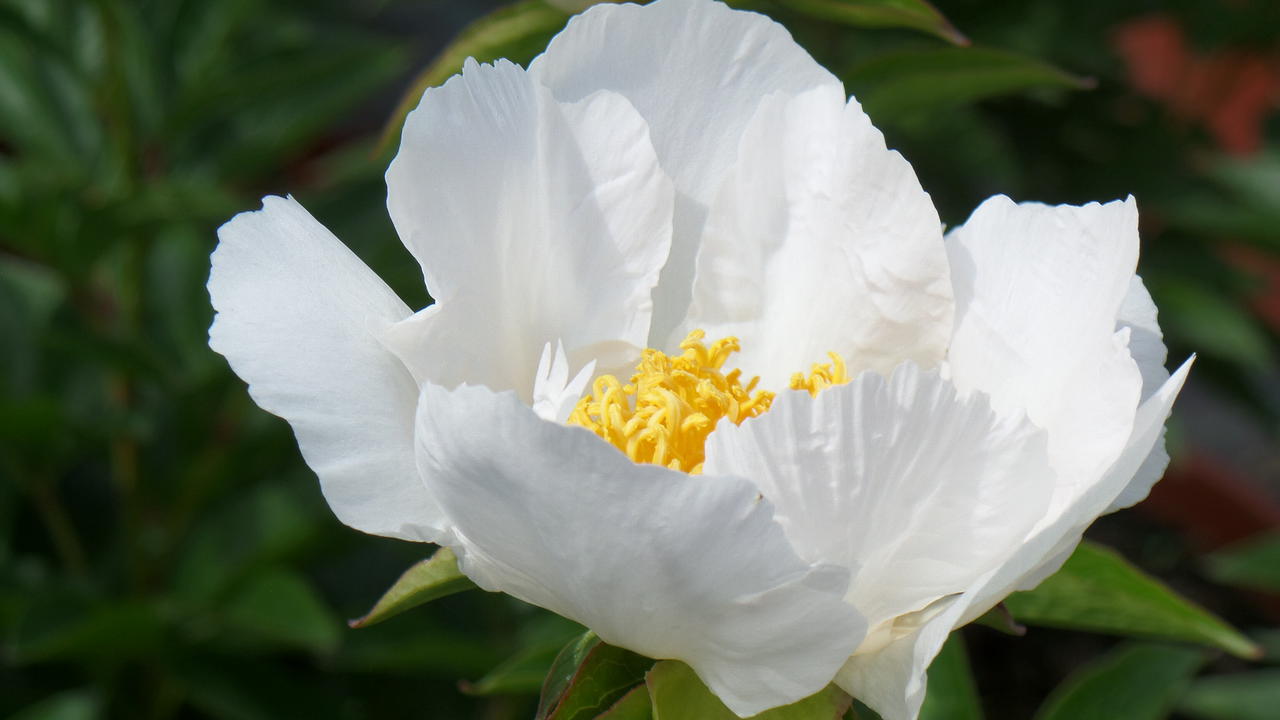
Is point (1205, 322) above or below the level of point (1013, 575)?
below

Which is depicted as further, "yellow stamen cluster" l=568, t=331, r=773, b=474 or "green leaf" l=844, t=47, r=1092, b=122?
"green leaf" l=844, t=47, r=1092, b=122

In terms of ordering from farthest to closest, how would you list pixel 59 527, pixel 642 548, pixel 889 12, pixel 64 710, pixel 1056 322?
pixel 59 527 < pixel 64 710 < pixel 889 12 < pixel 1056 322 < pixel 642 548

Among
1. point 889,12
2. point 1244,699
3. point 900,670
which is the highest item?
point 889,12

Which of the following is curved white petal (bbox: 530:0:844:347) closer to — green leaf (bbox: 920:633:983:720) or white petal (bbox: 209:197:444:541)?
white petal (bbox: 209:197:444:541)

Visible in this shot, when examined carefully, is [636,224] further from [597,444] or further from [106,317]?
[106,317]

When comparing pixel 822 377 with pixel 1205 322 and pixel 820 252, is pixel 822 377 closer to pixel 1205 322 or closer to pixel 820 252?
pixel 820 252

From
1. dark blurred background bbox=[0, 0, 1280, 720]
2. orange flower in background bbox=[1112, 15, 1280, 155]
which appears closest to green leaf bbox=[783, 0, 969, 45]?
dark blurred background bbox=[0, 0, 1280, 720]

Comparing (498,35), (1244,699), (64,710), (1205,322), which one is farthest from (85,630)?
(1205,322)
